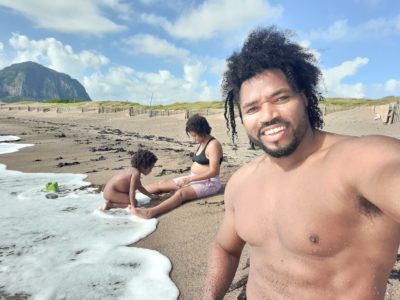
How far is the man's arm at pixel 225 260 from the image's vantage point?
2268mm

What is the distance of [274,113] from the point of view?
1.82 metres

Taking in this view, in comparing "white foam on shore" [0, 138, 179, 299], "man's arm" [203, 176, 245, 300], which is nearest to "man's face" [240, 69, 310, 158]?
"man's arm" [203, 176, 245, 300]

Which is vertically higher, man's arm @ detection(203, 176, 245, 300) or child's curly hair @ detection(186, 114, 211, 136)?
child's curly hair @ detection(186, 114, 211, 136)

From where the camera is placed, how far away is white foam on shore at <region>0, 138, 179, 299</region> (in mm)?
3321

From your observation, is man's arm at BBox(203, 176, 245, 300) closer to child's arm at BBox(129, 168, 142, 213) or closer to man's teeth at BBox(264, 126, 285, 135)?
man's teeth at BBox(264, 126, 285, 135)

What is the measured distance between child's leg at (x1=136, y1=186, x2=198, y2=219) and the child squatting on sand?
42 centimetres

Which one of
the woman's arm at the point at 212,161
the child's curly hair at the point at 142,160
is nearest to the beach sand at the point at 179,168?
the woman's arm at the point at 212,161

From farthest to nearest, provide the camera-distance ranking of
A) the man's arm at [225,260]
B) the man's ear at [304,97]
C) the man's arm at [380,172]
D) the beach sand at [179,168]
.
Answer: the beach sand at [179,168] → the man's arm at [225,260] → the man's ear at [304,97] → the man's arm at [380,172]

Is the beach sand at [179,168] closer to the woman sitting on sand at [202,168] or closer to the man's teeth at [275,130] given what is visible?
the woman sitting on sand at [202,168]

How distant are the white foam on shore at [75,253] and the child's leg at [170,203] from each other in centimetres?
11

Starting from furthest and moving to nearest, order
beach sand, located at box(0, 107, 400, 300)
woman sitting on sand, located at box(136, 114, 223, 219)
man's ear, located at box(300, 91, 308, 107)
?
woman sitting on sand, located at box(136, 114, 223, 219)
beach sand, located at box(0, 107, 400, 300)
man's ear, located at box(300, 91, 308, 107)

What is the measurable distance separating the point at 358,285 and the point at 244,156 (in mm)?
9075

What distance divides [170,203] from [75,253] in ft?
5.53

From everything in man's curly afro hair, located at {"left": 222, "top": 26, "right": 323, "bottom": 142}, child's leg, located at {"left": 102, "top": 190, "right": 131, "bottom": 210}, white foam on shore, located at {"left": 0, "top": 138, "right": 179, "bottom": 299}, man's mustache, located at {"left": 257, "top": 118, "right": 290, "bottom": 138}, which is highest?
man's curly afro hair, located at {"left": 222, "top": 26, "right": 323, "bottom": 142}
